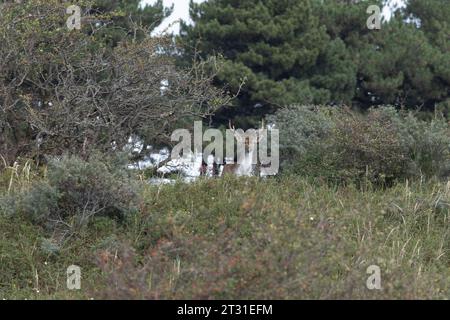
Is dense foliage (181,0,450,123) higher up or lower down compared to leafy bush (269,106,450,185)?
higher up

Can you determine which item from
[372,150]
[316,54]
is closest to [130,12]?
[316,54]

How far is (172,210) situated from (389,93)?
12.8 meters

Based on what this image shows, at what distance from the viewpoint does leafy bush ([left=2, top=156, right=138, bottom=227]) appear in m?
7.84

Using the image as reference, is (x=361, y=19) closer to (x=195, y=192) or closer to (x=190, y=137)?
(x=190, y=137)

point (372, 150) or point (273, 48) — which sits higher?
point (273, 48)

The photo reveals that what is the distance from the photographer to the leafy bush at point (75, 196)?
7836 millimetres

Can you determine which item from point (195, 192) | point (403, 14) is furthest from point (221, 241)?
point (403, 14)

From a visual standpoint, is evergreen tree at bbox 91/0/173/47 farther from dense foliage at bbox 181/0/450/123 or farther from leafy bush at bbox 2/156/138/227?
leafy bush at bbox 2/156/138/227

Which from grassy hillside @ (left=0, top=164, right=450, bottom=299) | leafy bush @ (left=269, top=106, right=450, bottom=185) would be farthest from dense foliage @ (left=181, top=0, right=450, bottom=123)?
grassy hillside @ (left=0, top=164, right=450, bottom=299)

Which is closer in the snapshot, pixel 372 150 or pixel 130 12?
pixel 372 150

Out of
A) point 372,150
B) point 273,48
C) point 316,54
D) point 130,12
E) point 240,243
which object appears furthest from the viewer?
point 316,54

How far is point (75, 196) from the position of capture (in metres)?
7.94

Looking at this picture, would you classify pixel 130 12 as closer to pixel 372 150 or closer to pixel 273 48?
pixel 273 48

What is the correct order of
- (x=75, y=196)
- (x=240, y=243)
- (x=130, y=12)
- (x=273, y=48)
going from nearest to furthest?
(x=240, y=243) < (x=75, y=196) < (x=130, y=12) < (x=273, y=48)
